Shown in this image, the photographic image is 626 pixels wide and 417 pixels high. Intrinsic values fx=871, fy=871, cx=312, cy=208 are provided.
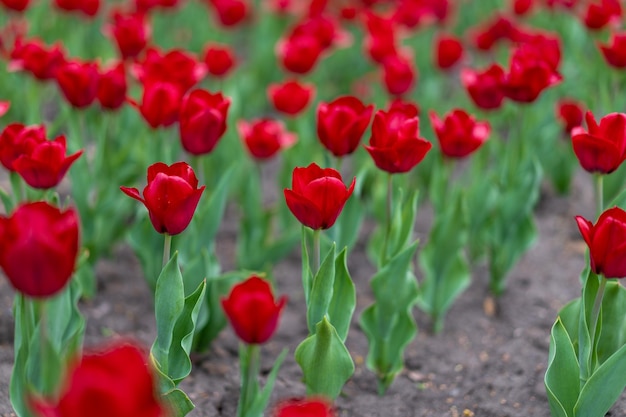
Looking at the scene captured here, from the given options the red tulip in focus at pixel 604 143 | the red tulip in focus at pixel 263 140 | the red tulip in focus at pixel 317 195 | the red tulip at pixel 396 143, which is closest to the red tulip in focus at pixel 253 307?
the red tulip in focus at pixel 317 195

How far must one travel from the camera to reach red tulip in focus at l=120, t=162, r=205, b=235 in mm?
1808

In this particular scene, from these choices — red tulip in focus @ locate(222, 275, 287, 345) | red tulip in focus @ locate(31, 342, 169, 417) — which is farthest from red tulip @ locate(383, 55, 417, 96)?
red tulip in focus @ locate(31, 342, 169, 417)

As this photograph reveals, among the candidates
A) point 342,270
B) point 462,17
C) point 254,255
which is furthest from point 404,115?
point 462,17

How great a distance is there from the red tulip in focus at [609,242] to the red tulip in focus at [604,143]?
318 millimetres

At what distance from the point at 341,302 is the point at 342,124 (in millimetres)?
462

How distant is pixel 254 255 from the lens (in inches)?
119

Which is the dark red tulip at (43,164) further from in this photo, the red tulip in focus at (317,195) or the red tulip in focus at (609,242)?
the red tulip in focus at (609,242)

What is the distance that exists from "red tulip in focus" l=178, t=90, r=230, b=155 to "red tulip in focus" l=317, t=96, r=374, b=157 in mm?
Answer: 275

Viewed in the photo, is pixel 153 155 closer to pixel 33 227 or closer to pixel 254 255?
pixel 254 255

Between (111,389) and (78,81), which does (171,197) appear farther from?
(78,81)

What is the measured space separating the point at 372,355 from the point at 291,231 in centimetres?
62

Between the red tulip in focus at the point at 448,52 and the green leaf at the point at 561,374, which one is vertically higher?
the red tulip in focus at the point at 448,52

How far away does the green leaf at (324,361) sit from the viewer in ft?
6.68

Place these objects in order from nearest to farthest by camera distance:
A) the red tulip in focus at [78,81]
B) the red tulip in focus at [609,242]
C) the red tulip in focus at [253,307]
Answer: the red tulip in focus at [253,307]
the red tulip in focus at [609,242]
the red tulip in focus at [78,81]
